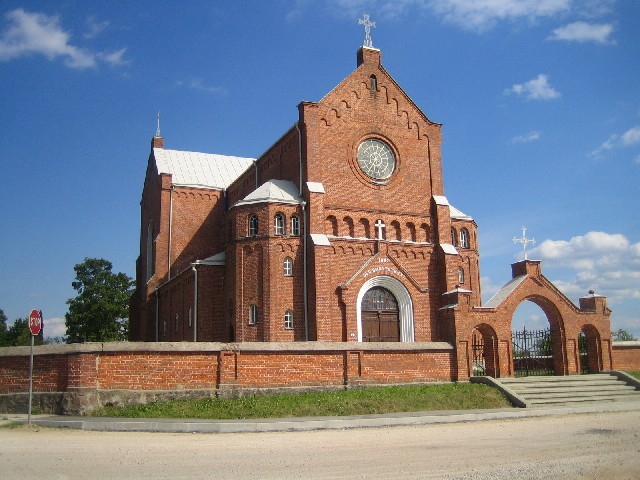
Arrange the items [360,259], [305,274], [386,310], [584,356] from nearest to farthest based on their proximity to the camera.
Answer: [584,356], [305,274], [360,259], [386,310]

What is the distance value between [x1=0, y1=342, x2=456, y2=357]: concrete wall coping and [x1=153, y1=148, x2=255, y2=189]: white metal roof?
21.5 metres

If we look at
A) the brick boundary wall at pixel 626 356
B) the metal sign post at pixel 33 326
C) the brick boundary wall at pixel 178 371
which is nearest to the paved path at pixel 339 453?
the metal sign post at pixel 33 326

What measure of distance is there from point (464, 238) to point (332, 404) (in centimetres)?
2291

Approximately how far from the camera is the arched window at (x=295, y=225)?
2736cm

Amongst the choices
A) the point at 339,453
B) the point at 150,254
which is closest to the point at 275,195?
the point at 150,254

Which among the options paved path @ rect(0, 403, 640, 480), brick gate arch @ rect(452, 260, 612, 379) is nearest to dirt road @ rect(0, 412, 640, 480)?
paved path @ rect(0, 403, 640, 480)

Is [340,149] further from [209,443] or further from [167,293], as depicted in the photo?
[209,443]

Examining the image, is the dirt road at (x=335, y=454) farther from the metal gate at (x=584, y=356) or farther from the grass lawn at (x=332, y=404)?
the metal gate at (x=584, y=356)

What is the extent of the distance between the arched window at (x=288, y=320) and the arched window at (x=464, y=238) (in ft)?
51.1

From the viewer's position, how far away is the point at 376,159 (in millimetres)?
29500

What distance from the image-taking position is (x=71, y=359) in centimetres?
1680

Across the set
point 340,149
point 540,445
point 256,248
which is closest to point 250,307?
point 256,248

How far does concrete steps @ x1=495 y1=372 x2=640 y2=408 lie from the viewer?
20422 millimetres

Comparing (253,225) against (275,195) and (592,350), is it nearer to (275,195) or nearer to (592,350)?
(275,195)
